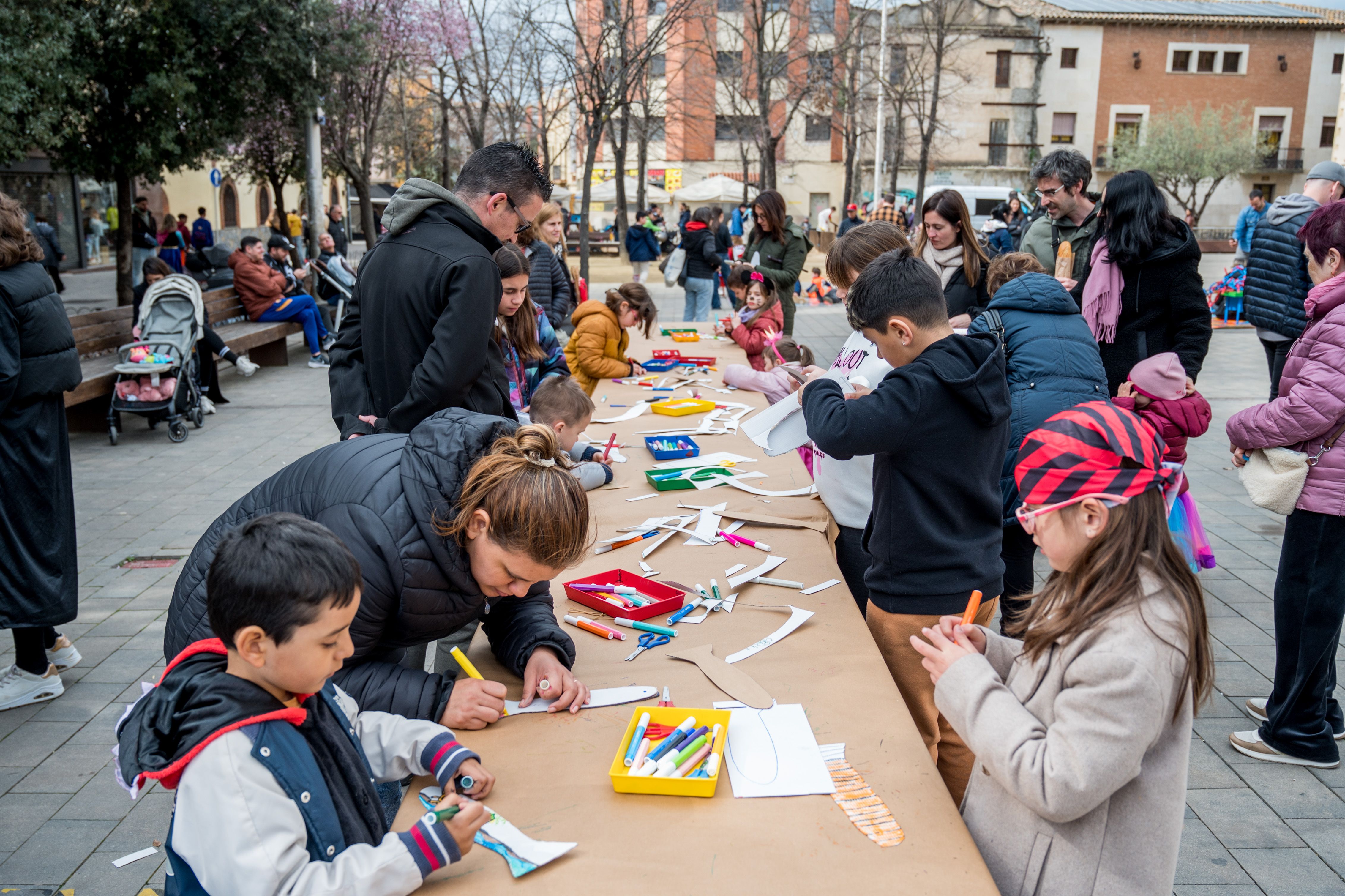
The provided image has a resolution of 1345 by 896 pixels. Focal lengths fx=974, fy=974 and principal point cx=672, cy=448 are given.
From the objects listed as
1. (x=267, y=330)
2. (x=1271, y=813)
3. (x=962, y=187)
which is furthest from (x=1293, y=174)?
(x=1271, y=813)

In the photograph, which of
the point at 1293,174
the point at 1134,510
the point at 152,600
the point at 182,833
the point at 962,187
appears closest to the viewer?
the point at 182,833

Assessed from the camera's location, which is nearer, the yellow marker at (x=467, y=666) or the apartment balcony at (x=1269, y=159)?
the yellow marker at (x=467, y=666)

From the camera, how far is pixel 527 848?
1.52 metres

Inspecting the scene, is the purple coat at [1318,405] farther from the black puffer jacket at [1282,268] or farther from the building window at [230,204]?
the building window at [230,204]

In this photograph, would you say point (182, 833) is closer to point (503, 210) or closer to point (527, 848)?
point (527, 848)

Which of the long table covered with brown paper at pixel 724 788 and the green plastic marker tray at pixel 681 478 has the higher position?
the green plastic marker tray at pixel 681 478

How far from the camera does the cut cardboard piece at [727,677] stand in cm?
202

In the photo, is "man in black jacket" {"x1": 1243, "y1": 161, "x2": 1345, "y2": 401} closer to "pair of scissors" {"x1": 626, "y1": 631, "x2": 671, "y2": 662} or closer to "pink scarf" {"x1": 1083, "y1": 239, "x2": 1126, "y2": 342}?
"pink scarf" {"x1": 1083, "y1": 239, "x2": 1126, "y2": 342}

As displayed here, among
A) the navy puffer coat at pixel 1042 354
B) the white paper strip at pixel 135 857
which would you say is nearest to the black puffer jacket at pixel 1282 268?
the navy puffer coat at pixel 1042 354

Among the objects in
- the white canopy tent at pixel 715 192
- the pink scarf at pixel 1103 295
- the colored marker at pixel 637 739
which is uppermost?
the white canopy tent at pixel 715 192

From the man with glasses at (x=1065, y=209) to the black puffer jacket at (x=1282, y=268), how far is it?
80 centimetres

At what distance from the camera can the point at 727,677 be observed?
6.93 ft

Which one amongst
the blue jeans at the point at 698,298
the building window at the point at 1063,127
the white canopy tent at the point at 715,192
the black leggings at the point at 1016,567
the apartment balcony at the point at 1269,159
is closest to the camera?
the black leggings at the point at 1016,567

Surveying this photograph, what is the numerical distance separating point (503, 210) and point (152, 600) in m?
2.80
